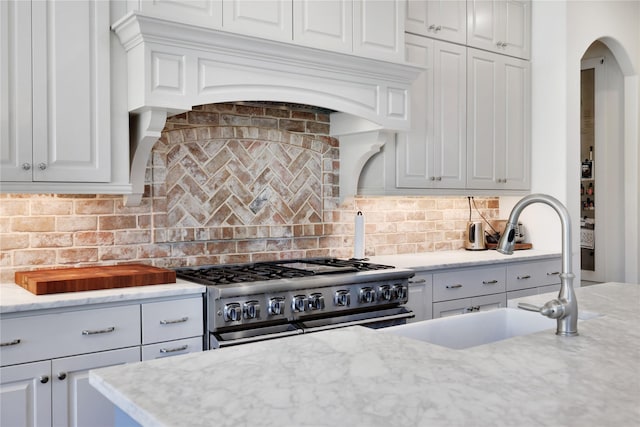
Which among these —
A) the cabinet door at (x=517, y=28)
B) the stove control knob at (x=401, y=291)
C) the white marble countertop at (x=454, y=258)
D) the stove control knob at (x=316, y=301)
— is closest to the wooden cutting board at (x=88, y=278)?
the stove control knob at (x=316, y=301)

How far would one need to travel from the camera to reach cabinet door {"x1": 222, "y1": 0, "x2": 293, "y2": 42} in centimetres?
319

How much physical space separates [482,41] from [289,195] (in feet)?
6.77

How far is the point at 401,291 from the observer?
3.59m

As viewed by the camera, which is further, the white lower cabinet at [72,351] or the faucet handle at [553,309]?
the white lower cabinet at [72,351]

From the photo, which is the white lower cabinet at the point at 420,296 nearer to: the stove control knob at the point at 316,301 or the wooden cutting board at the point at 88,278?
the stove control knob at the point at 316,301

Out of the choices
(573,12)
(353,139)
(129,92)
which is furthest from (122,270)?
(573,12)

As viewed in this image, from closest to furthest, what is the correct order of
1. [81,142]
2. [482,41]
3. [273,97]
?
1. [81,142]
2. [273,97]
3. [482,41]

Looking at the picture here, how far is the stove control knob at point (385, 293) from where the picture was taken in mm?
3479

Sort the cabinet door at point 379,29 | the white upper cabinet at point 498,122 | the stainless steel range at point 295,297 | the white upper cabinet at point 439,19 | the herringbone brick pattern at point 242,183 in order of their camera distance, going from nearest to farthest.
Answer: the stainless steel range at point 295,297
the herringbone brick pattern at point 242,183
the cabinet door at point 379,29
the white upper cabinet at point 439,19
the white upper cabinet at point 498,122

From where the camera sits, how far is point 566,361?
1.58 m

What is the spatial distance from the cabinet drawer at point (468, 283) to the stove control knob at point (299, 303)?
1.17 meters

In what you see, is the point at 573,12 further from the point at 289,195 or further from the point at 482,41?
the point at 289,195

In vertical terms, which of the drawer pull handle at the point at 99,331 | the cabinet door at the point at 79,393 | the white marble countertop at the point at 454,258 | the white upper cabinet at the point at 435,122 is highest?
the white upper cabinet at the point at 435,122

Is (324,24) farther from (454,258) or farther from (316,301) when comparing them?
(454,258)
